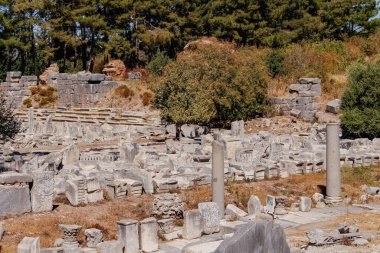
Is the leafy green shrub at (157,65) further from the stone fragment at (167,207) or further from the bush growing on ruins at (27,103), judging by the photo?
the stone fragment at (167,207)

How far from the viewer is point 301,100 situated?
3478 centimetres

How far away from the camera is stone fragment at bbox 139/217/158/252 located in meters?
12.4

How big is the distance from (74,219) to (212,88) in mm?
18488

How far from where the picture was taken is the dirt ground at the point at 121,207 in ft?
43.5

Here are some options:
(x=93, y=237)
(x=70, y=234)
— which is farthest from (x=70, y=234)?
(x=93, y=237)

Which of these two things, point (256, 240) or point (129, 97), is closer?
point (256, 240)

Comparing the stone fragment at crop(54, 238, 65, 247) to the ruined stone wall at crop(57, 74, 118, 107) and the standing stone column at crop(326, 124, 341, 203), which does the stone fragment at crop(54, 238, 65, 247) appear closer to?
the standing stone column at crop(326, 124, 341, 203)

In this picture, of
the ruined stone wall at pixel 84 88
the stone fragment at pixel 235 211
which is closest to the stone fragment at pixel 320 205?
the stone fragment at pixel 235 211

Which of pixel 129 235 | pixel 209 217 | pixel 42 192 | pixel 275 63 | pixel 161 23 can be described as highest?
pixel 161 23

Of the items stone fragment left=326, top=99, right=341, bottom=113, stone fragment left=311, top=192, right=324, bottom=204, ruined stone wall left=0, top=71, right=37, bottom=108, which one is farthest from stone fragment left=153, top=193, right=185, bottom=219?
ruined stone wall left=0, top=71, right=37, bottom=108

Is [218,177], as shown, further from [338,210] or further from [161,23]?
[161,23]

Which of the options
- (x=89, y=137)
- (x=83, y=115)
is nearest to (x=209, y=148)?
(x=89, y=137)

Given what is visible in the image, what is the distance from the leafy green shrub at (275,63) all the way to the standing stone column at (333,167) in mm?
21326

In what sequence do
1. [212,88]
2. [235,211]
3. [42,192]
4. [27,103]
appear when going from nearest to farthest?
[42,192] → [235,211] → [212,88] → [27,103]
